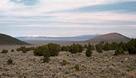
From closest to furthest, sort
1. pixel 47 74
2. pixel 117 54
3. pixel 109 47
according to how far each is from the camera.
Result: pixel 47 74 < pixel 117 54 < pixel 109 47

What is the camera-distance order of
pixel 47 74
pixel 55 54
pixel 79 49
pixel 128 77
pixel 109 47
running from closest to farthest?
pixel 128 77
pixel 47 74
pixel 55 54
pixel 79 49
pixel 109 47

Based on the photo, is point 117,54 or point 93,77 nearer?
point 93,77

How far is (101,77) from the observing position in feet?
43.7

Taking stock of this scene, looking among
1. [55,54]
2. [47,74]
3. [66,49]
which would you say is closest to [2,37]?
[66,49]

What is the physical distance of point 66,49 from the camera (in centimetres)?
4044

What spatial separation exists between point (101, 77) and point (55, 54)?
52.7 feet

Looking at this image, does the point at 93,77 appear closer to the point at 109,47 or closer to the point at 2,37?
the point at 109,47

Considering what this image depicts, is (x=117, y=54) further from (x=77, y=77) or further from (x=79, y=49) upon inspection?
(x=77, y=77)

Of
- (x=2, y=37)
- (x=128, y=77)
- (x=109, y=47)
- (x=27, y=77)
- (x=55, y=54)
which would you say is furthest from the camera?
(x=2, y=37)

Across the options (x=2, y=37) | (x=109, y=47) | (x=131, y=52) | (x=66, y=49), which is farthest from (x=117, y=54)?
(x=2, y=37)

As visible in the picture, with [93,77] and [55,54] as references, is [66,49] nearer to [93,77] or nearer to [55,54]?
[55,54]

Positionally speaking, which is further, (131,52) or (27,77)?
(131,52)

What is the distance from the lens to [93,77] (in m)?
13.4

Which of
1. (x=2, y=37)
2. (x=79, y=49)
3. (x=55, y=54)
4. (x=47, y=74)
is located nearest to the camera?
(x=47, y=74)
